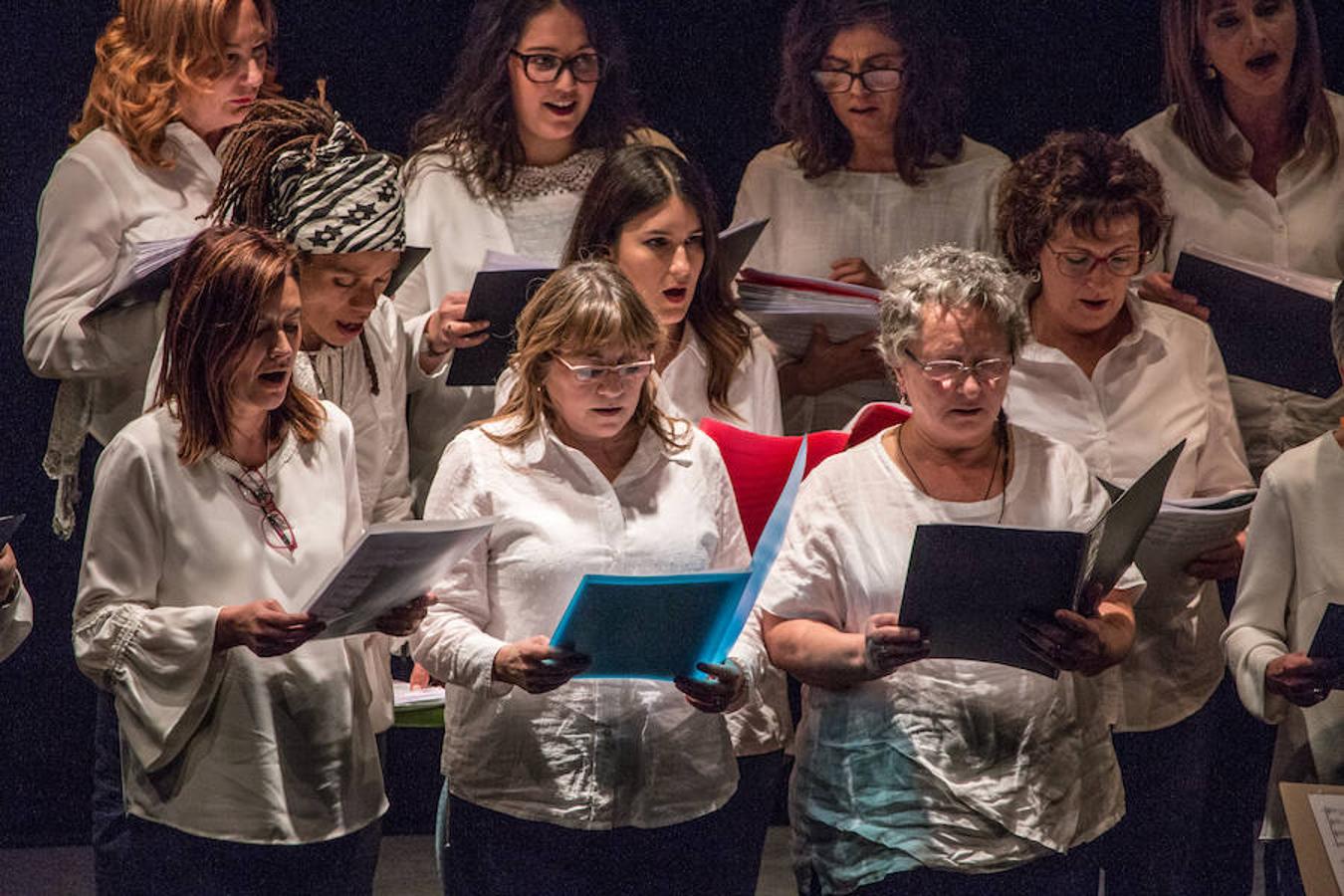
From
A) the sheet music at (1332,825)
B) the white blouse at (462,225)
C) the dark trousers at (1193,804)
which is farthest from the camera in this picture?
the white blouse at (462,225)

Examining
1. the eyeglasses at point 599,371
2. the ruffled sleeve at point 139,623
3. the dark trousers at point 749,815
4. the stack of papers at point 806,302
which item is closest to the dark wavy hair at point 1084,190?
the stack of papers at point 806,302

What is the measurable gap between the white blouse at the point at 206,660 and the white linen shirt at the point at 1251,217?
2033mm

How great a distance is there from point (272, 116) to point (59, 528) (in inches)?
35.5

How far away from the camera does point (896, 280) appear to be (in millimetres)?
3127

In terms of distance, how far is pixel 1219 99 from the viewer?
4.23 m

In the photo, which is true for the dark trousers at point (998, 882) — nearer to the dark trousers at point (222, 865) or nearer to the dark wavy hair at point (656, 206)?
the dark trousers at point (222, 865)

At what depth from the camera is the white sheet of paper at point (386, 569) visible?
2688 mm

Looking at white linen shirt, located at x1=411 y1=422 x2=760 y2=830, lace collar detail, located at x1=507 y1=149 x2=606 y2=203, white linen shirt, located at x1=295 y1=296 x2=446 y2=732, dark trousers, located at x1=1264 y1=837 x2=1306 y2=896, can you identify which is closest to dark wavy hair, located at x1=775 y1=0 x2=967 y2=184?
lace collar detail, located at x1=507 y1=149 x2=606 y2=203

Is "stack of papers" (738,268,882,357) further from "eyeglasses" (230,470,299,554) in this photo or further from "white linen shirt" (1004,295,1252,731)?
"eyeglasses" (230,470,299,554)

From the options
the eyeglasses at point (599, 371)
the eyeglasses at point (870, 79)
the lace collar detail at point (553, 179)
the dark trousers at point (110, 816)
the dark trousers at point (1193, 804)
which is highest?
the eyeglasses at point (870, 79)

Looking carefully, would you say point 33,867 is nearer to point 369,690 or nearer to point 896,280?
point 369,690

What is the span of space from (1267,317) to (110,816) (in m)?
2.24

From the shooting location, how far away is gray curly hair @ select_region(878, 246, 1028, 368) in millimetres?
3057

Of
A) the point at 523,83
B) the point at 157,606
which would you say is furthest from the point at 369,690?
the point at 523,83
